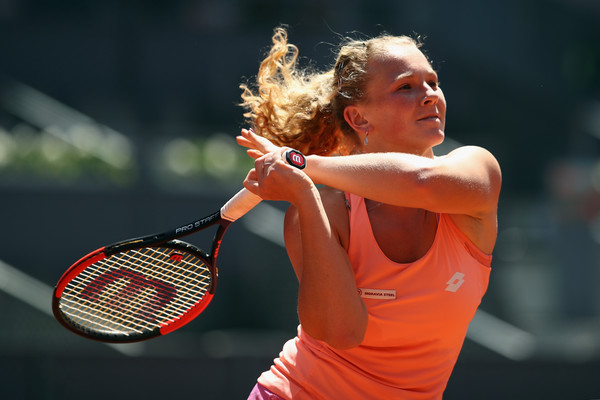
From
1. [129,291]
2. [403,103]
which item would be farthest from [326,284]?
[129,291]

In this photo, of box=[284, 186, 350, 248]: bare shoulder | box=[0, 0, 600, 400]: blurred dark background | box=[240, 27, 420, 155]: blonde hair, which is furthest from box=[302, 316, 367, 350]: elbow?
box=[0, 0, 600, 400]: blurred dark background

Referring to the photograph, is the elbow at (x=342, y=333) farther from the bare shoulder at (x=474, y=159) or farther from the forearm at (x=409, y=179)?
the bare shoulder at (x=474, y=159)

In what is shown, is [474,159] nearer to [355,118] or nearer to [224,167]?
[355,118]

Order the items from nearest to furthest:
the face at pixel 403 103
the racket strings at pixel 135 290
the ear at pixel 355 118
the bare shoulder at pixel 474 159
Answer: the bare shoulder at pixel 474 159
the face at pixel 403 103
the ear at pixel 355 118
the racket strings at pixel 135 290

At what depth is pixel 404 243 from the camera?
6.97 feet

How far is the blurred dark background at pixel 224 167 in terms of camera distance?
5.25 metres

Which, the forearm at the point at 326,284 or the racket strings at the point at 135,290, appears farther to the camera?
the racket strings at the point at 135,290

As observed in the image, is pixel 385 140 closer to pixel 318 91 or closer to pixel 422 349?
pixel 318 91

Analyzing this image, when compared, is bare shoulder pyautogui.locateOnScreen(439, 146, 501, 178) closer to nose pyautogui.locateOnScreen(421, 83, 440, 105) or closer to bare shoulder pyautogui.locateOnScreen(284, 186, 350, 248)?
nose pyautogui.locateOnScreen(421, 83, 440, 105)

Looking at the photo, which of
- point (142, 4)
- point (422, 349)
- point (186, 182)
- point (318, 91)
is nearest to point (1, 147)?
point (186, 182)

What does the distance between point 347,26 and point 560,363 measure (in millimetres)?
5533

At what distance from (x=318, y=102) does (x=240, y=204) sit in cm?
40

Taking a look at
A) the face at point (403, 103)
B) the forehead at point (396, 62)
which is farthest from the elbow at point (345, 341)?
the forehead at point (396, 62)

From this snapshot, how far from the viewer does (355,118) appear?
229 centimetres
